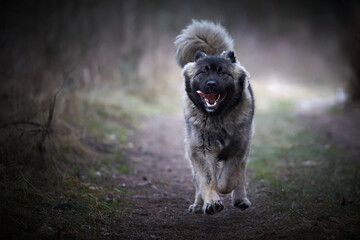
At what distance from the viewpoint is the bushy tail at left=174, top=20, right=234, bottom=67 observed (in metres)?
5.86

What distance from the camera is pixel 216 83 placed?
4.74 m

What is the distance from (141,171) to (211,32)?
273 centimetres

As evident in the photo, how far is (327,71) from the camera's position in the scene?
2612 centimetres

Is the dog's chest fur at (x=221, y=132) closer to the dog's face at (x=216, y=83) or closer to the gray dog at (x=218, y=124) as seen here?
the gray dog at (x=218, y=124)

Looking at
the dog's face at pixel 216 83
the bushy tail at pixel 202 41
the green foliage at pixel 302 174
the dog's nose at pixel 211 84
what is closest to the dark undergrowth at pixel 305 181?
the green foliage at pixel 302 174

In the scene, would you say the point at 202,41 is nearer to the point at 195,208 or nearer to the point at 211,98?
the point at 211,98

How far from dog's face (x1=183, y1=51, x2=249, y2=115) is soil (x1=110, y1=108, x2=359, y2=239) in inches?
53.2

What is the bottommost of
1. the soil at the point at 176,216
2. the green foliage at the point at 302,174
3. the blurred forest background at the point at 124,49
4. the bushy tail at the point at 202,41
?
the soil at the point at 176,216

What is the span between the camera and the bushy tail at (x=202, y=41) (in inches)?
231

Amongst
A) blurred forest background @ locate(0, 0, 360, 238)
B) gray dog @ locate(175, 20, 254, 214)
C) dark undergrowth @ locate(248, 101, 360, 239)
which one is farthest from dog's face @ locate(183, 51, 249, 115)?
blurred forest background @ locate(0, 0, 360, 238)

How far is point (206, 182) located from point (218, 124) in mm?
748

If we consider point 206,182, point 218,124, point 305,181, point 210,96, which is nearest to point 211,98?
point 210,96

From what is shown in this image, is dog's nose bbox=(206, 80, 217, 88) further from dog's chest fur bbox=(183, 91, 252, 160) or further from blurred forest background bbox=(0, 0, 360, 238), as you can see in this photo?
blurred forest background bbox=(0, 0, 360, 238)

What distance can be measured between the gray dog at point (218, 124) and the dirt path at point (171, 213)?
0.26m
